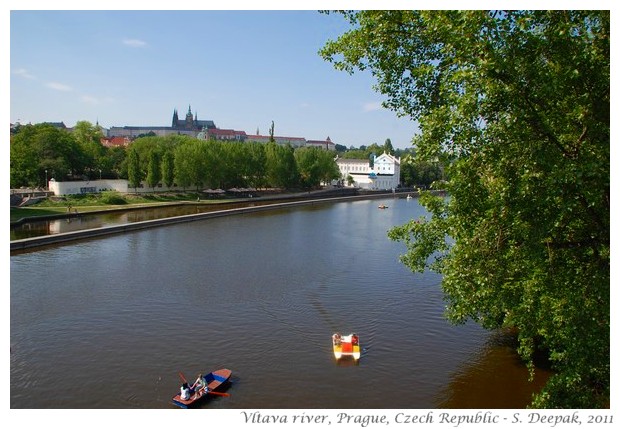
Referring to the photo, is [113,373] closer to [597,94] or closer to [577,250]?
[577,250]

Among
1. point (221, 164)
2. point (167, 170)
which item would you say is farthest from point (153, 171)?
point (221, 164)

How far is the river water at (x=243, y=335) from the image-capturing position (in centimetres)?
1706

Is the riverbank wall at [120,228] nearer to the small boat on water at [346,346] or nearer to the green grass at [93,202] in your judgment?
the green grass at [93,202]

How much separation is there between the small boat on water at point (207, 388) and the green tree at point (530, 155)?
9210mm

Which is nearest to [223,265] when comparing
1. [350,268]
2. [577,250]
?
[350,268]

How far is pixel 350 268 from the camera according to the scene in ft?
116

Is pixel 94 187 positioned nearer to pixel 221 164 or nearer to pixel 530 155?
pixel 221 164

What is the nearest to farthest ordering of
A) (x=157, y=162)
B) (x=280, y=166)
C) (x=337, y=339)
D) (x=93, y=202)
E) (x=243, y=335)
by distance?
(x=337, y=339), (x=243, y=335), (x=93, y=202), (x=157, y=162), (x=280, y=166)

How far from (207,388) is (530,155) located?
1240 centimetres

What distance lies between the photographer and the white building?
132 m

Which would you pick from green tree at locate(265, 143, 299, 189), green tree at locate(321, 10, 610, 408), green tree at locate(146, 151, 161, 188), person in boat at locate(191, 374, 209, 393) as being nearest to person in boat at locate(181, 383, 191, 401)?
person in boat at locate(191, 374, 209, 393)

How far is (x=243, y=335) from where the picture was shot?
21828 mm

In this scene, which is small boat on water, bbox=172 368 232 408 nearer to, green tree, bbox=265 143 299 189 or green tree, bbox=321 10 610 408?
green tree, bbox=321 10 610 408

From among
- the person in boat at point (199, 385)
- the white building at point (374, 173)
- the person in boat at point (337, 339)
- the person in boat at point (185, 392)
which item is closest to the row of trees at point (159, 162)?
the white building at point (374, 173)
